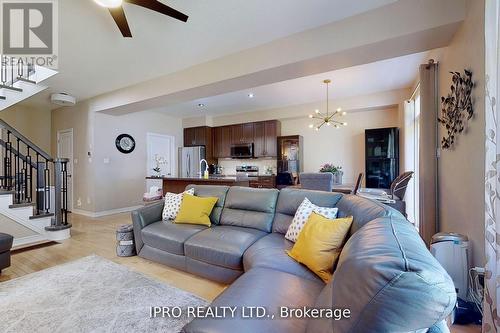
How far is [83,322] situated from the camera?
68.8 inches

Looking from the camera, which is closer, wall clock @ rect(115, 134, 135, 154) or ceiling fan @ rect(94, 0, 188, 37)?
ceiling fan @ rect(94, 0, 188, 37)

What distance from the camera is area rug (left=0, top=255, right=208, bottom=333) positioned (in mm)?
1717

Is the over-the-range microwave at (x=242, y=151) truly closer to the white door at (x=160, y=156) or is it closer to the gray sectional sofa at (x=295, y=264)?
the white door at (x=160, y=156)

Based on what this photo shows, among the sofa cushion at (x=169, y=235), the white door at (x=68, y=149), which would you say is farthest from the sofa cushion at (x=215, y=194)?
the white door at (x=68, y=149)

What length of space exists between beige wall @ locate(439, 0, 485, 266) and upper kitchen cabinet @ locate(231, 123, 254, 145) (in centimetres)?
462

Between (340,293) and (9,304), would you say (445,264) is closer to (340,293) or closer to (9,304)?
(340,293)

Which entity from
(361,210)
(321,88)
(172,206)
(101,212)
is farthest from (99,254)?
(321,88)

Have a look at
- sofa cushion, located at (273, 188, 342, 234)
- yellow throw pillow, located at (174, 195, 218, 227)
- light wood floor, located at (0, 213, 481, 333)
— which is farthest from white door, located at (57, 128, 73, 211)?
sofa cushion, located at (273, 188, 342, 234)

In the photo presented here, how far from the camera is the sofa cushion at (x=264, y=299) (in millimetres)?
1051

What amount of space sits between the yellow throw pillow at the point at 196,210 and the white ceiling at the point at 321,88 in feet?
9.19

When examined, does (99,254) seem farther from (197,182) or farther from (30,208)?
(197,182)

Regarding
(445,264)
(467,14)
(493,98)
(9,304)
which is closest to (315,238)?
(445,264)

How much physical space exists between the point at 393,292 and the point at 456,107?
239cm

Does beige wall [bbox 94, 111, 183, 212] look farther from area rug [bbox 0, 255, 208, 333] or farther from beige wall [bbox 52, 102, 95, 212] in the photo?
area rug [bbox 0, 255, 208, 333]
